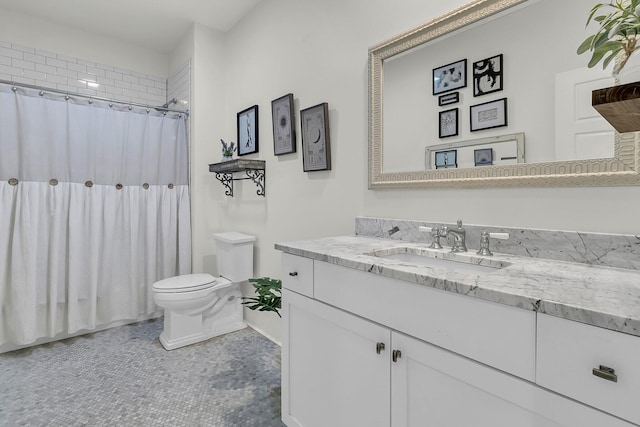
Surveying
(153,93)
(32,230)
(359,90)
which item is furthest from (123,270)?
(359,90)

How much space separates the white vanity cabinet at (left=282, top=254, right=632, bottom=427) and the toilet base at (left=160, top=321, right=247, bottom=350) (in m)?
1.20

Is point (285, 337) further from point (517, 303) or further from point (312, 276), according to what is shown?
point (517, 303)

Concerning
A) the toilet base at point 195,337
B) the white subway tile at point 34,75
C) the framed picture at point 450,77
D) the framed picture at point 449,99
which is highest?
the white subway tile at point 34,75

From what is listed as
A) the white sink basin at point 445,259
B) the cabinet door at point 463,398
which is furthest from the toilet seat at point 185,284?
the cabinet door at point 463,398

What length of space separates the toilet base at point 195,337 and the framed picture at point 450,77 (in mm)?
2226

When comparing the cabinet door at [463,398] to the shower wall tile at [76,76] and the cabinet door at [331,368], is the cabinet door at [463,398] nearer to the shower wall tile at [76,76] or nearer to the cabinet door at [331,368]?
the cabinet door at [331,368]

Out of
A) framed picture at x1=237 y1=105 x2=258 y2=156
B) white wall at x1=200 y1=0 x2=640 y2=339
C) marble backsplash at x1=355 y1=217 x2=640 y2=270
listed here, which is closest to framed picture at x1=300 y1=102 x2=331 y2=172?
white wall at x1=200 y1=0 x2=640 y2=339

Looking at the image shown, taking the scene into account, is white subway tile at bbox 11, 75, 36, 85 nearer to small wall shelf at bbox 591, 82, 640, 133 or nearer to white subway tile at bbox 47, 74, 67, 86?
white subway tile at bbox 47, 74, 67, 86

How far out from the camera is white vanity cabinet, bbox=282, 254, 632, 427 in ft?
2.42

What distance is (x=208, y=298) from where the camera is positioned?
8.09 feet

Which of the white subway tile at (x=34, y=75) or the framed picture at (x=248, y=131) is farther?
the white subway tile at (x=34, y=75)

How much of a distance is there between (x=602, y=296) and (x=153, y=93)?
3.83m

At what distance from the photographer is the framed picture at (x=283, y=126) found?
2213 millimetres

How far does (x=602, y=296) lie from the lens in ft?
2.34
